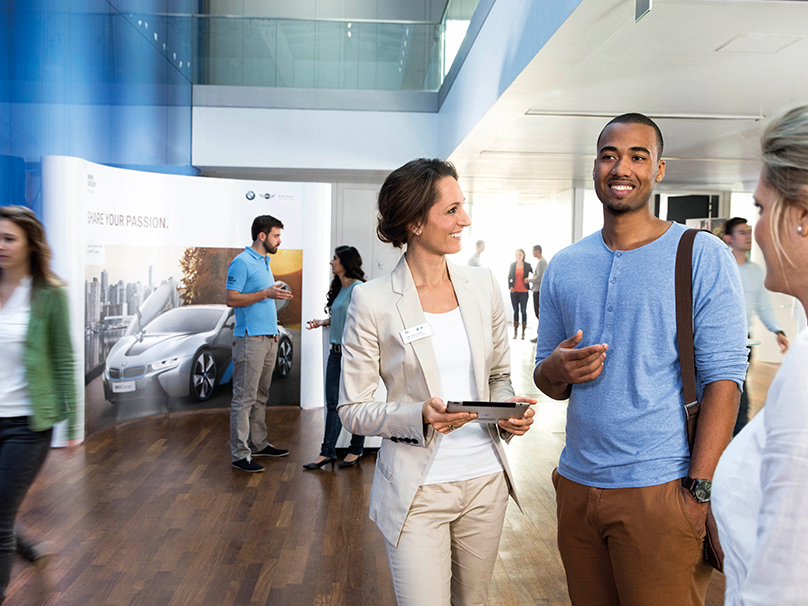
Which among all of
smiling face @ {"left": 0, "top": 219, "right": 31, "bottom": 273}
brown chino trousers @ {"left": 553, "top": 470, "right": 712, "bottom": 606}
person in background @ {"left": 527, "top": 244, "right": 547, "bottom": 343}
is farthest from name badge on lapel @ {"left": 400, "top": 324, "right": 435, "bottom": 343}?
person in background @ {"left": 527, "top": 244, "right": 547, "bottom": 343}

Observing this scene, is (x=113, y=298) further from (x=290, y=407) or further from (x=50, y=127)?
(x=290, y=407)

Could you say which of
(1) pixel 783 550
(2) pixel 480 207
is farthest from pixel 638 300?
(2) pixel 480 207

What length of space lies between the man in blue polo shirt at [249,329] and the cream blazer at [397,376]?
3.44 metres

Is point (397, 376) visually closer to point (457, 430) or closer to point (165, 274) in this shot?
point (457, 430)

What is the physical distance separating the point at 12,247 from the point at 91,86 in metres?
4.12

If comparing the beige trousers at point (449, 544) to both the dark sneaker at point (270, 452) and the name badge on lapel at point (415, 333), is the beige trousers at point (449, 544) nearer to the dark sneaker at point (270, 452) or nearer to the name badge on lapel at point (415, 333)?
the name badge on lapel at point (415, 333)

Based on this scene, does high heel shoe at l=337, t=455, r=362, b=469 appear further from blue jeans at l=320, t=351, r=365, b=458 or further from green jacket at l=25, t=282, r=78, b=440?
green jacket at l=25, t=282, r=78, b=440

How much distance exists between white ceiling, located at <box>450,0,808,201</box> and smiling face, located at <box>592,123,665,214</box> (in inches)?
24.1

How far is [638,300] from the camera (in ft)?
5.45

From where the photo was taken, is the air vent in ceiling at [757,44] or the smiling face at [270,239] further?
the smiling face at [270,239]

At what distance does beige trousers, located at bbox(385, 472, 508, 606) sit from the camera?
178cm

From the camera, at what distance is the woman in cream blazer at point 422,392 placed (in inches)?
70.8

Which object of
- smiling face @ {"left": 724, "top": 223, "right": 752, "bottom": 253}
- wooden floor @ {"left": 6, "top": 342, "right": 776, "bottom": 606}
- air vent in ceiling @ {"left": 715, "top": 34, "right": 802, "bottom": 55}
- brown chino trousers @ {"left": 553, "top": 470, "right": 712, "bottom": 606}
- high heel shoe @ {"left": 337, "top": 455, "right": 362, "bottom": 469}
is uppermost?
air vent in ceiling @ {"left": 715, "top": 34, "right": 802, "bottom": 55}

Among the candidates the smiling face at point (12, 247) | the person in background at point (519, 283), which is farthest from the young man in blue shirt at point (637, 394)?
the person in background at point (519, 283)
